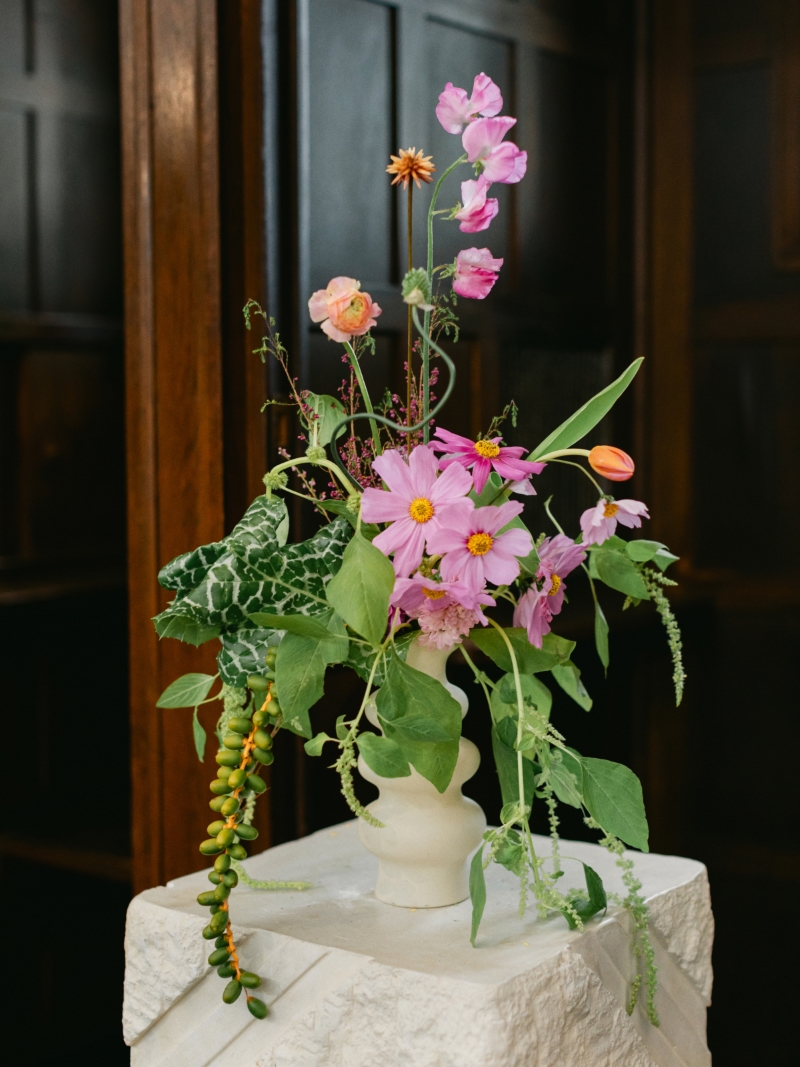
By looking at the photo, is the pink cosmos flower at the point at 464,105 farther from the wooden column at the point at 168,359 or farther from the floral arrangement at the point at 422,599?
the wooden column at the point at 168,359

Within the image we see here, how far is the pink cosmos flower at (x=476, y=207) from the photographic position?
1.04 meters

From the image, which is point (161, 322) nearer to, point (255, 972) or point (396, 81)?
point (396, 81)

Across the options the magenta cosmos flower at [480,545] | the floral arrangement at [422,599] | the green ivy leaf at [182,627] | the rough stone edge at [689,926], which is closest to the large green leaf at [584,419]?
the floral arrangement at [422,599]

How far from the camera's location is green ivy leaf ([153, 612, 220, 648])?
3.55ft

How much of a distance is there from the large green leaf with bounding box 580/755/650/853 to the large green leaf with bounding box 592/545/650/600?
15cm

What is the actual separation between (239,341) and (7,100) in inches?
44.0

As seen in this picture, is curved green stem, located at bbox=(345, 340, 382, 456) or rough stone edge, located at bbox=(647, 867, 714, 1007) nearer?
curved green stem, located at bbox=(345, 340, 382, 456)

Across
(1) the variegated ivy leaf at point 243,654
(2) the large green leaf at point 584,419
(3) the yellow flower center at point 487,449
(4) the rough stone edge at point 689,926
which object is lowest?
(4) the rough stone edge at point 689,926

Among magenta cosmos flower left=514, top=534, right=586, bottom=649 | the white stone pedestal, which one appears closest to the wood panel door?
the white stone pedestal

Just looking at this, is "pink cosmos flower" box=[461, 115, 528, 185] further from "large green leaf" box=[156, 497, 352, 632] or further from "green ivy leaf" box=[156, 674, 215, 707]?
"green ivy leaf" box=[156, 674, 215, 707]

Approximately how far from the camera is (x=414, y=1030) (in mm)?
1003

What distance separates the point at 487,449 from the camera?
3.41 ft

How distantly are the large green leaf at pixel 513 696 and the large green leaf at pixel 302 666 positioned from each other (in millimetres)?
134

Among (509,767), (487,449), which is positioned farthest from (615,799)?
(487,449)
